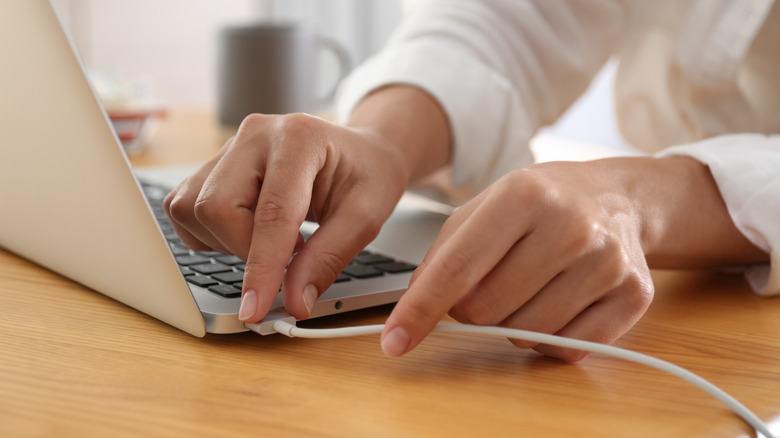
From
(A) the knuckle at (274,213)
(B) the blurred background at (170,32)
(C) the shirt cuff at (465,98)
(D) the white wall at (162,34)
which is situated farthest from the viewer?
(D) the white wall at (162,34)

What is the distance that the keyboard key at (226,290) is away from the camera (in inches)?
15.9

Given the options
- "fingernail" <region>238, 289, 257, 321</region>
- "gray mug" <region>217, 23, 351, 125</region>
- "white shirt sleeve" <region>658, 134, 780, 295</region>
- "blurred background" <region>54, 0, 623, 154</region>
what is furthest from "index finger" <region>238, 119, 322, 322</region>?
"blurred background" <region>54, 0, 623, 154</region>

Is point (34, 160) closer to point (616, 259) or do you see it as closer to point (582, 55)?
point (616, 259)

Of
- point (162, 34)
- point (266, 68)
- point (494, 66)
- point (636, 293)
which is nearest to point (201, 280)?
point (636, 293)

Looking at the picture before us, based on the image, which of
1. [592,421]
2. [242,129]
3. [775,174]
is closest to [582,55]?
[775,174]

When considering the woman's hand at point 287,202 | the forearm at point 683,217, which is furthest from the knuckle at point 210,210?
the forearm at point 683,217

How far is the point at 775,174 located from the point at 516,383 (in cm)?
26

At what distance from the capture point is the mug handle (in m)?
1.25

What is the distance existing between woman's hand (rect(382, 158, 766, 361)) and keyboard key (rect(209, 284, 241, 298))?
99 millimetres

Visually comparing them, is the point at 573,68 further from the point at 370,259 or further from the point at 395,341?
the point at 395,341

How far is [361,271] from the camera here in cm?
46

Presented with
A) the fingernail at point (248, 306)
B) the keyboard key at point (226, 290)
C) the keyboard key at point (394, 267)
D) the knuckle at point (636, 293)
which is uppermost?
the knuckle at point (636, 293)

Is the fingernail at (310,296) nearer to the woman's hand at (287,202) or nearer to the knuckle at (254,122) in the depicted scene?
the woman's hand at (287,202)

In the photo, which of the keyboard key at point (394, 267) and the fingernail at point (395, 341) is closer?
the fingernail at point (395, 341)
